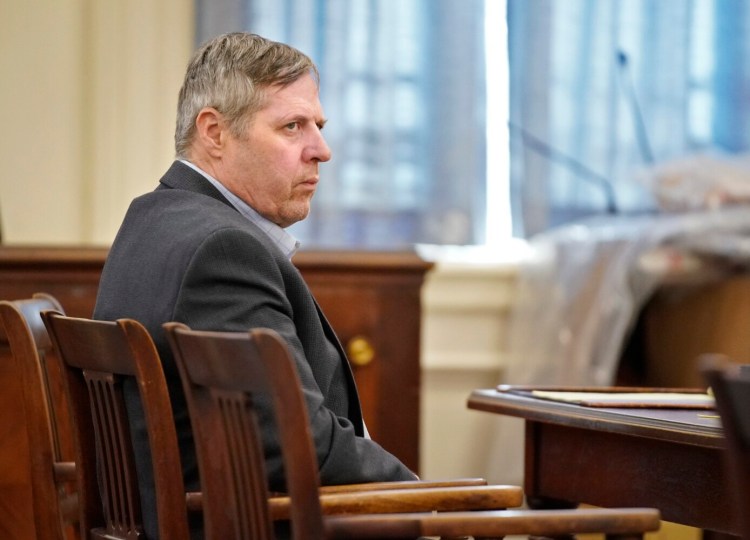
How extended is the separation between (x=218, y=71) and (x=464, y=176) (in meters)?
2.35

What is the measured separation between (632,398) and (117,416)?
928 millimetres

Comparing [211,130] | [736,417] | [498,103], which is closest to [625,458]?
[736,417]

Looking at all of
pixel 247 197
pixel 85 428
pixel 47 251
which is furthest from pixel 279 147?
pixel 47 251

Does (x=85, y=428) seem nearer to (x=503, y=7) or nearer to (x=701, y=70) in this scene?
(x=503, y=7)

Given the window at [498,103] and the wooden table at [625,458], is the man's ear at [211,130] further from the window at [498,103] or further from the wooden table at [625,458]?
the window at [498,103]

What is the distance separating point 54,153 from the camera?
4188 millimetres

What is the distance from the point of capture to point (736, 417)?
117 cm

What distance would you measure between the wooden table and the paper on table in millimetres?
29

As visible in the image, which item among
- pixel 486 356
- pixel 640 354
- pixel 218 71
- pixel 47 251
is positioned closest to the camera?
pixel 218 71

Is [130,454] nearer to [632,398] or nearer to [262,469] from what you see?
[262,469]

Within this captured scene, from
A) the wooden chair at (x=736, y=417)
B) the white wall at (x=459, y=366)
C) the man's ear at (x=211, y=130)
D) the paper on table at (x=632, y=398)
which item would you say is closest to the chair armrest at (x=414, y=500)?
the paper on table at (x=632, y=398)

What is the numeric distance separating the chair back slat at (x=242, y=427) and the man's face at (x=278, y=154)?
2.26 feet

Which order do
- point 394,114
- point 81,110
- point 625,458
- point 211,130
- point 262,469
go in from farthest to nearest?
point 394,114 → point 81,110 → point 211,130 → point 625,458 → point 262,469

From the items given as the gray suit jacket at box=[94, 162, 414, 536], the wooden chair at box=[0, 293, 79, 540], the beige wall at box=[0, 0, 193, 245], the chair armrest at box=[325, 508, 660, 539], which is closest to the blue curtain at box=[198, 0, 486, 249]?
the beige wall at box=[0, 0, 193, 245]
